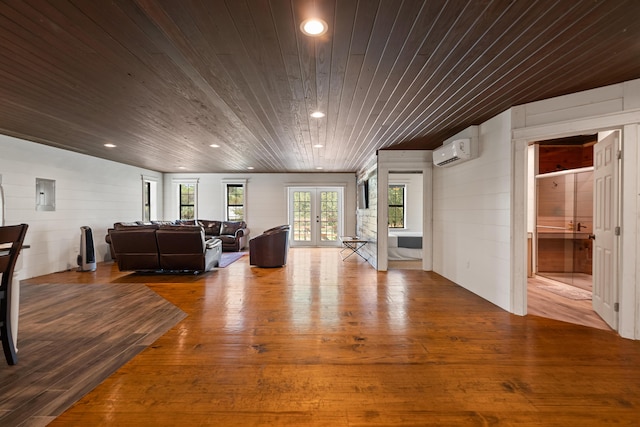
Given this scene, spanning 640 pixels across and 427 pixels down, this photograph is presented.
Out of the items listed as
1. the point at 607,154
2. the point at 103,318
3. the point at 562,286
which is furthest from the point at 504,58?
the point at 103,318

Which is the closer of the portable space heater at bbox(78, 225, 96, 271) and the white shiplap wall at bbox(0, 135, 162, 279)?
the white shiplap wall at bbox(0, 135, 162, 279)

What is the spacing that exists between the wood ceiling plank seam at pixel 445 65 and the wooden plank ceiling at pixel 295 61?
1cm

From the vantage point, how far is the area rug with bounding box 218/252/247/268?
6.69 metres

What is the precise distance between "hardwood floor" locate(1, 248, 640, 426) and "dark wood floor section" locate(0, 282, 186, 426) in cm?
13

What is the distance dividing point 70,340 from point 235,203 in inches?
281

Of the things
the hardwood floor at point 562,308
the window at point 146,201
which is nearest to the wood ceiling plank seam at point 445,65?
the hardwood floor at point 562,308

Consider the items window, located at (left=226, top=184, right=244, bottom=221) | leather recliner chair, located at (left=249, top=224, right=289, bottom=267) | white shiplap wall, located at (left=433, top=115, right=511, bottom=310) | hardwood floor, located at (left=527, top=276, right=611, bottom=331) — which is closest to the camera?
hardwood floor, located at (left=527, top=276, right=611, bottom=331)

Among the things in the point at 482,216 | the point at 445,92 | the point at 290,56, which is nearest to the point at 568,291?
the point at 482,216

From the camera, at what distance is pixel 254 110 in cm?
357

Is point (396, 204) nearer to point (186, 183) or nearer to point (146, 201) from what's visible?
point (186, 183)

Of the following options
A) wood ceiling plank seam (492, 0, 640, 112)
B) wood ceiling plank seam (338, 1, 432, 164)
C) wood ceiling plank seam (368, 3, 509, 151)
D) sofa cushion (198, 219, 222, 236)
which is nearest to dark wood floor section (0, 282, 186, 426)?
wood ceiling plank seam (338, 1, 432, 164)

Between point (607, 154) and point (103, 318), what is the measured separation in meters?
5.82

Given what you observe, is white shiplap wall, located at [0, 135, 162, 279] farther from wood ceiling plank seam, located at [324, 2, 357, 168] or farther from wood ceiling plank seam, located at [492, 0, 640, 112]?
wood ceiling plank seam, located at [492, 0, 640, 112]

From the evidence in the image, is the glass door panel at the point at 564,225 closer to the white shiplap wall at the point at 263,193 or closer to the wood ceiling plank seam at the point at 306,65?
the wood ceiling plank seam at the point at 306,65
